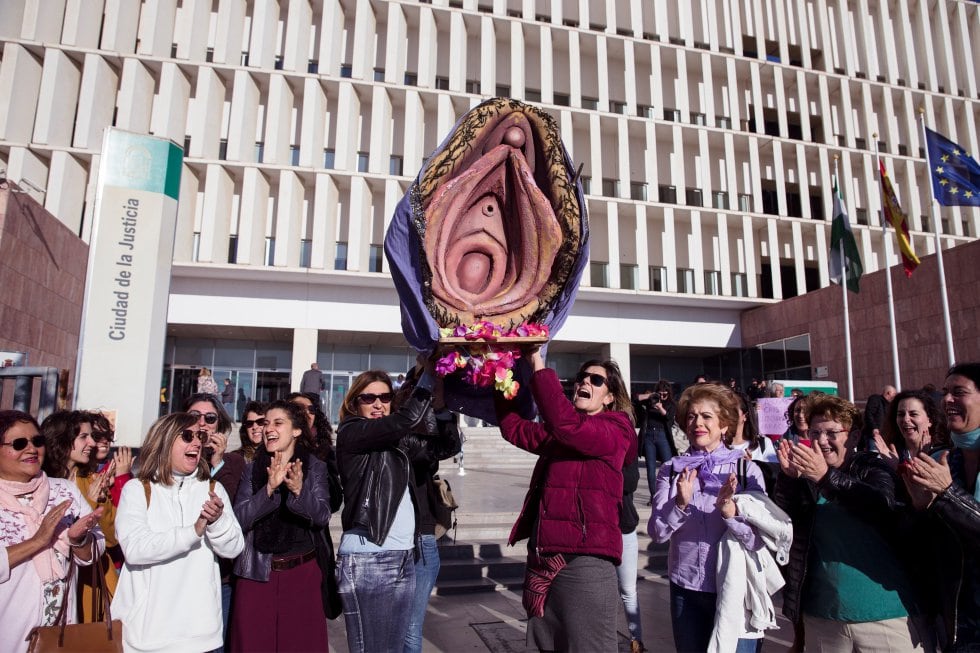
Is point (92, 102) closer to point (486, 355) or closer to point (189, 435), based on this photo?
point (189, 435)

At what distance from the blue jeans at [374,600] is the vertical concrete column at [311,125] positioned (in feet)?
68.5

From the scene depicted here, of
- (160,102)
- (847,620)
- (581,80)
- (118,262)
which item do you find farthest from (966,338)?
(160,102)

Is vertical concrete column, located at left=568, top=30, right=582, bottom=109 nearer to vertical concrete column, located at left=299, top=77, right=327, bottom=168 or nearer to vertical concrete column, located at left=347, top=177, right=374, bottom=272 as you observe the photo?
A: vertical concrete column, located at left=347, top=177, right=374, bottom=272

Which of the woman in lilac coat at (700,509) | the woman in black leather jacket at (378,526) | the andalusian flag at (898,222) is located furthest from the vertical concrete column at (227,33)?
the woman in lilac coat at (700,509)

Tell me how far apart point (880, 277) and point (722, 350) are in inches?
314

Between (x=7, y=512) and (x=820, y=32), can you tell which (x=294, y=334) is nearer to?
(x=7, y=512)

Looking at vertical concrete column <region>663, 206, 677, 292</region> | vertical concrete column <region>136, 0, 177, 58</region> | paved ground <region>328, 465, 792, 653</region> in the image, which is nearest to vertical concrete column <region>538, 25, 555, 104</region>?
vertical concrete column <region>663, 206, 677, 292</region>

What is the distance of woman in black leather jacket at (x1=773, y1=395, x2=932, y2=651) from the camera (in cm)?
279

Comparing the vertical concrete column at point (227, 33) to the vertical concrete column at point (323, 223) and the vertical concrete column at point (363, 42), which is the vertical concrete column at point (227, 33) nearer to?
the vertical concrete column at point (363, 42)

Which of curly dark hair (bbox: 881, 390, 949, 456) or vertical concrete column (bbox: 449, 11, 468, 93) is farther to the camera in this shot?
vertical concrete column (bbox: 449, 11, 468, 93)

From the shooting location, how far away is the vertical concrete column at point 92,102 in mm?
20391

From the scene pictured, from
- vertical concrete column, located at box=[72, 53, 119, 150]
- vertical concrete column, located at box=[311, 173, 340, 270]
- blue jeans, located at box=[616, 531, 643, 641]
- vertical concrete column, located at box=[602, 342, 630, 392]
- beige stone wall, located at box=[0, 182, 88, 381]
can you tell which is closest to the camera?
blue jeans, located at box=[616, 531, 643, 641]

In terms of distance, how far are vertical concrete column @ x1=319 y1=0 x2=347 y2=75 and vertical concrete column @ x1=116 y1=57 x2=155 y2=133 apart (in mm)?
6040

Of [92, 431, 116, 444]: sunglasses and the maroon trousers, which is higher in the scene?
[92, 431, 116, 444]: sunglasses
